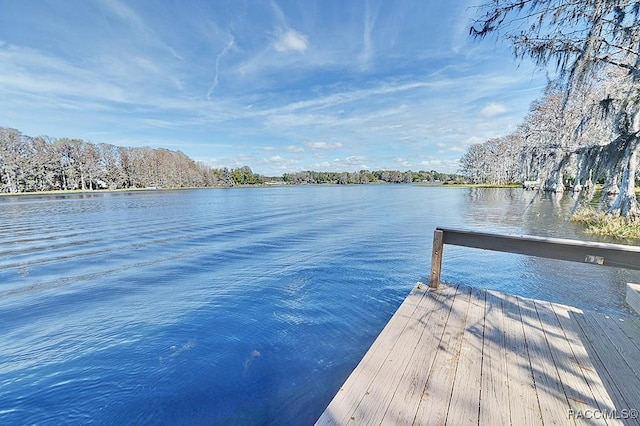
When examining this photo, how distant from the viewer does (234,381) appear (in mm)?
3248

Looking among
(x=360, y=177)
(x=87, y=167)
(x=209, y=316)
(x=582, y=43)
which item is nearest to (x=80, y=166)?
(x=87, y=167)

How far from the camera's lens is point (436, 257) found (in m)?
3.87

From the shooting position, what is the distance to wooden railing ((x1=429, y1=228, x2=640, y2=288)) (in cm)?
273

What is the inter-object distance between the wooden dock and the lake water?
3.37ft

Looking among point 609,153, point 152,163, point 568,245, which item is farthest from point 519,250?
point 152,163

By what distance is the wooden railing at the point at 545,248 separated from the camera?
8.95 ft

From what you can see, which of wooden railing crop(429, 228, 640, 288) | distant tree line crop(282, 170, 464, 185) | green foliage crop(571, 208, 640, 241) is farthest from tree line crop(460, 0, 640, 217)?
distant tree line crop(282, 170, 464, 185)

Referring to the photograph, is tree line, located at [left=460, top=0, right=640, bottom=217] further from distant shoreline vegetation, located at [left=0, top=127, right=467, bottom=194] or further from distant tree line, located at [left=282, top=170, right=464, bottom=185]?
distant tree line, located at [left=282, top=170, right=464, bottom=185]

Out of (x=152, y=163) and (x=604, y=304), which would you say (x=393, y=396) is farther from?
(x=152, y=163)

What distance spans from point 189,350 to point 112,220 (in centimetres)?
1635

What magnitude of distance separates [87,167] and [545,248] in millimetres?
75543

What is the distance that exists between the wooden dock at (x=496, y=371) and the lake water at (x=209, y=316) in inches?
40.5

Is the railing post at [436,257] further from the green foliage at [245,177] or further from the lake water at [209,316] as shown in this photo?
the green foliage at [245,177]

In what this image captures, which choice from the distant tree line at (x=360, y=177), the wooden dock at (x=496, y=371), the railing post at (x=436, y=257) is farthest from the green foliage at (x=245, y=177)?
the wooden dock at (x=496, y=371)
